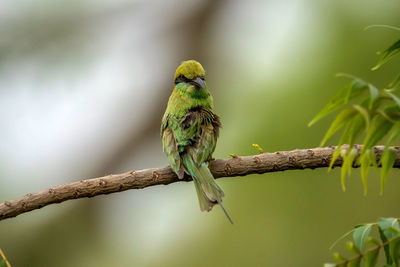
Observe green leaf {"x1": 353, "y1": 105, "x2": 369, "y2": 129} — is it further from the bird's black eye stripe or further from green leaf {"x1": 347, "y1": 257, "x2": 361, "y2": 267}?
the bird's black eye stripe

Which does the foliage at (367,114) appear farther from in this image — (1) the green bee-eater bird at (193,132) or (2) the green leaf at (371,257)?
(1) the green bee-eater bird at (193,132)

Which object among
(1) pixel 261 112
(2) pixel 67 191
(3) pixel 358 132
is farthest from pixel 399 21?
(3) pixel 358 132

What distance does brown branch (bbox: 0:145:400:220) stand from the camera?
224 centimetres

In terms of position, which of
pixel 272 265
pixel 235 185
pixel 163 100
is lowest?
pixel 272 265

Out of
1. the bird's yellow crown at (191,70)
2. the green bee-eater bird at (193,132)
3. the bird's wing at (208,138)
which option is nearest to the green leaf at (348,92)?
the green bee-eater bird at (193,132)

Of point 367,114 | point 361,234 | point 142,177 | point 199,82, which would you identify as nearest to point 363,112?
point 367,114

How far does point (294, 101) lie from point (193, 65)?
1272 mm

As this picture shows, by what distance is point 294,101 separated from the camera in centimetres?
442

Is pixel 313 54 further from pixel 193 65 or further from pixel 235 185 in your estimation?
pixel 193 65

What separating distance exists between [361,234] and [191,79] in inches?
80.3

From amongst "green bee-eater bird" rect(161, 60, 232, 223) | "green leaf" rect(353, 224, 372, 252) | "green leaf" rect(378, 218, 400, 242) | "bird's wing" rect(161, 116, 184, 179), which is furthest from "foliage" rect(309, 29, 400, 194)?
"bird's wing" rect(161, 116, 184, 179)

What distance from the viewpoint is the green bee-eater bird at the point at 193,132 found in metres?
2.69

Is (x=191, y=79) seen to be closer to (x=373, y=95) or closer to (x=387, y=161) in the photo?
(x=387, y=161)

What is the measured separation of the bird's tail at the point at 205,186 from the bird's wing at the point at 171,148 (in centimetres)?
7
